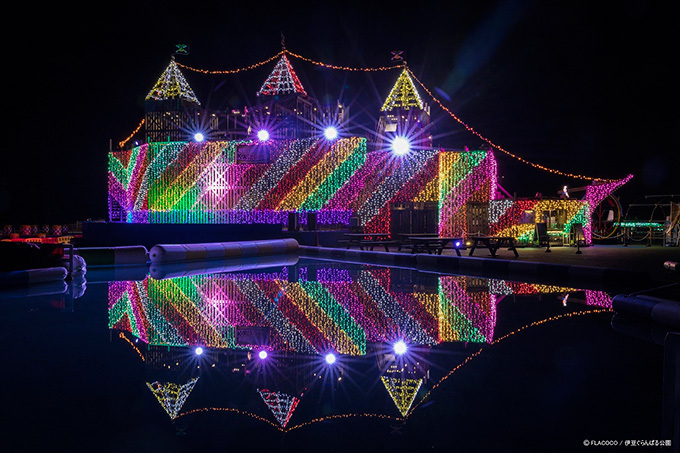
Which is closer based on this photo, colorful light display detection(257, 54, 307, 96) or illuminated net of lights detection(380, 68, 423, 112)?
illuminated net of lights detection(380, 68, 423, 112)

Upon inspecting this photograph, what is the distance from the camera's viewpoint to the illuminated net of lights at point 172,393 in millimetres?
2843

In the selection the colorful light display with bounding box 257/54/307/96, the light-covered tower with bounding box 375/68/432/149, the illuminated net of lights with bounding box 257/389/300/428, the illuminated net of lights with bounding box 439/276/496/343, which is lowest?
the illuminated net of lights with bounding box 257/389/300/428

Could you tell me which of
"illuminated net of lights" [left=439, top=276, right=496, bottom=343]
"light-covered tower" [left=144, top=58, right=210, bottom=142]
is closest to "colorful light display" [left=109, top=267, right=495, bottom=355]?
"illuminated net of lights" [left=439, top=276, right=496, bottom=343]

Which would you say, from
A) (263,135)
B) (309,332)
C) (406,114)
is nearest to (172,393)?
(309,332)

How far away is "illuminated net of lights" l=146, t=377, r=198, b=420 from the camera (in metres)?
2.84

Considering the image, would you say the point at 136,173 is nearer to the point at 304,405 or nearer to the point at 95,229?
the point at 95,229

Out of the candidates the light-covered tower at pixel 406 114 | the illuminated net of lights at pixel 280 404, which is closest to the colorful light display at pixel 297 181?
the light-covered tower at pixel 406 114

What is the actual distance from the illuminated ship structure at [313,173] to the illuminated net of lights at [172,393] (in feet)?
51.2

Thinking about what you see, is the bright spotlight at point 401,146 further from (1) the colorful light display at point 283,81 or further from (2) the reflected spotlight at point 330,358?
(2) the reflected spotlight at point 330,358

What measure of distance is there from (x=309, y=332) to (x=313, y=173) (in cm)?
1476

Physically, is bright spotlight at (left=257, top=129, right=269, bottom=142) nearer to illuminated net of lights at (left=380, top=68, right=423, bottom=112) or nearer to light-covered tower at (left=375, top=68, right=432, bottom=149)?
light-covered tower at (left=375, top=68, right=432, bottom=149)

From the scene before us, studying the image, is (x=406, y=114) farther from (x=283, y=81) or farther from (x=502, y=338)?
(x=502, y=338)

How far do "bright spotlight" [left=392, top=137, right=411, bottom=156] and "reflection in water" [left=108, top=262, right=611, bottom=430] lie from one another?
10.2 metres

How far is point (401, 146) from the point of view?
1858cm
